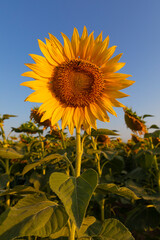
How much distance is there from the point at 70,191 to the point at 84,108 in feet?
2.86

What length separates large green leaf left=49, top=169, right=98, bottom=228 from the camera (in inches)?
40.2

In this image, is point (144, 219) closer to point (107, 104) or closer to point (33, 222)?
point (107, 104)

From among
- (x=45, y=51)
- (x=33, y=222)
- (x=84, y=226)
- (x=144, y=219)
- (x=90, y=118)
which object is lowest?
(x=144, y=219)

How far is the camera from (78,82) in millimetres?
1806

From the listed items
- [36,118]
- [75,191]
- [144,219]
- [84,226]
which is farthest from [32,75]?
[144,219]

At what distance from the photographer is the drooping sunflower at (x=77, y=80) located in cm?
169

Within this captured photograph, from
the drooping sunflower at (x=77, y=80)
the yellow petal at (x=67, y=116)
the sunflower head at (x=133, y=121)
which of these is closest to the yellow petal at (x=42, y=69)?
the drooping sunflower at (x=77, y=80)

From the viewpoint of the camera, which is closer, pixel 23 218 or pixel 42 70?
pixel 23 218

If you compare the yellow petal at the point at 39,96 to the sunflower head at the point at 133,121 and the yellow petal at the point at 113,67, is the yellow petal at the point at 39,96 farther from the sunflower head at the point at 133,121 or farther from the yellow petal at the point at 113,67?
the sunflower head at the point at 133,121

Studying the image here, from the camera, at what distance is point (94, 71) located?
68.5 inches

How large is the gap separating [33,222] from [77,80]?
1.22 m

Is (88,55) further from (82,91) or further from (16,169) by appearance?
(16,169)

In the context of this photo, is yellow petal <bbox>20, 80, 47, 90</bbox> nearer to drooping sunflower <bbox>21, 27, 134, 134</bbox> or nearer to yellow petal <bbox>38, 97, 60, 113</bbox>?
drooping sunflower <bbox>21, 27, 134, 134</bbox>

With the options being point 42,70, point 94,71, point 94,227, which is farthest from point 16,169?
point 94,71
